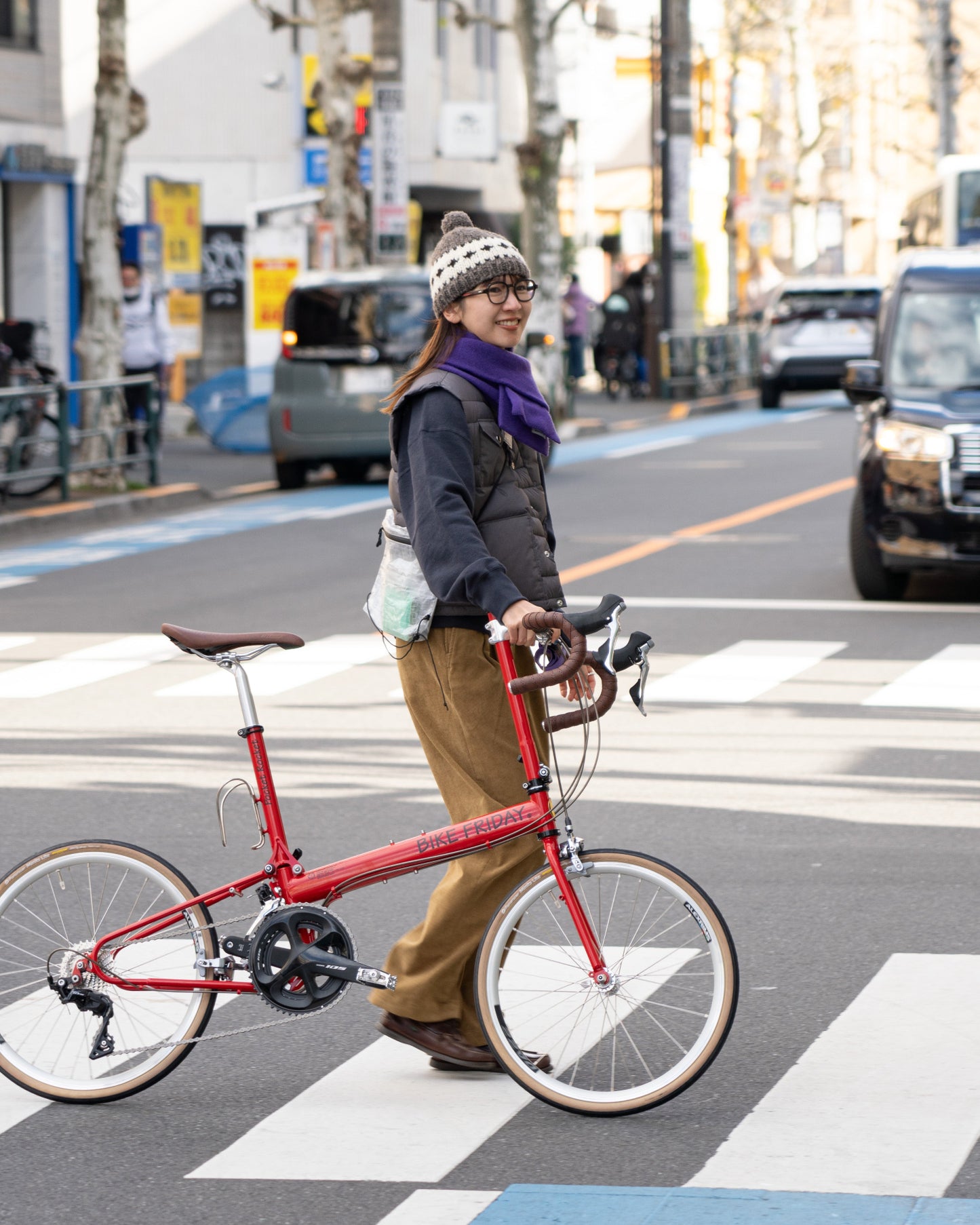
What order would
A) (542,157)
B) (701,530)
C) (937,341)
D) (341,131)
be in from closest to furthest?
(937,341)
(701,530)
(341,131)
(542,157)

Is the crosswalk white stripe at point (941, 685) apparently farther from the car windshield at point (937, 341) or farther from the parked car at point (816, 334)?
the parked car at point (816, 334)

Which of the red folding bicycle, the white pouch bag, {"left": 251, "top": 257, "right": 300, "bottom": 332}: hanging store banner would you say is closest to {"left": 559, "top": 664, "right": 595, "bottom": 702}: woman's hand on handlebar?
the red folding bicycle

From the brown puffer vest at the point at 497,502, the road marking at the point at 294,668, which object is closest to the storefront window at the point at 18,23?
the road marking at the point at 294,668

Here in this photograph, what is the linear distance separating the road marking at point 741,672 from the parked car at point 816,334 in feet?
73.2

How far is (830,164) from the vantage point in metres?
81.2

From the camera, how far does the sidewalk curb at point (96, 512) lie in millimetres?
17953

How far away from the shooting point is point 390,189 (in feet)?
87.8

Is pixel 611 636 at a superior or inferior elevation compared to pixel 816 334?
inferior

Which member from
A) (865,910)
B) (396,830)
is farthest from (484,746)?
(396,830)

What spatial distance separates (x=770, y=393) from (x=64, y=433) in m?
17.9

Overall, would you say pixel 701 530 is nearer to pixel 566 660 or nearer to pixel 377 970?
pixel 377 970

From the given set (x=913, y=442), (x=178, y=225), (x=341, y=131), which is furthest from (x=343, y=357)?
(x=178, y=225)

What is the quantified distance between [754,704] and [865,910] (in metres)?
3.50

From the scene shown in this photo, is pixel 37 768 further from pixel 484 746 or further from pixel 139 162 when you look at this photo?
pixel 139 162
